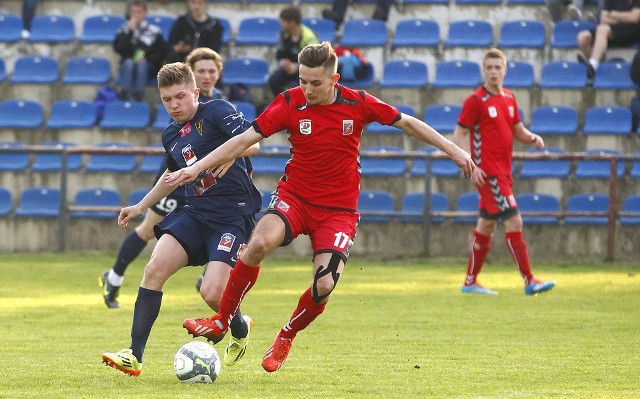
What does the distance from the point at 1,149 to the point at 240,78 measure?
4050 mm

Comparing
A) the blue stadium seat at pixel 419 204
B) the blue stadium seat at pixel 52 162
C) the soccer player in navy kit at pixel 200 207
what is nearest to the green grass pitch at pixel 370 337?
the soccer player in navy kit at pixel 200 207

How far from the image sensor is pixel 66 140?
763 inches

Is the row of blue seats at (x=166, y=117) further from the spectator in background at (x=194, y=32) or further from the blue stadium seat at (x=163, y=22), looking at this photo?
the blue stadium seat at (x=163, y=22)

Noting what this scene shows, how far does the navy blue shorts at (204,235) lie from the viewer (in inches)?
309

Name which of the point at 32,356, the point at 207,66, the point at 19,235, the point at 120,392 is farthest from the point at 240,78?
the point at 120,392

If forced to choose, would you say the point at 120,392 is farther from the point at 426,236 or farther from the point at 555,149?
the point at 555,149

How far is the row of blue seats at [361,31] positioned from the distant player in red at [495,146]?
653 centimetres

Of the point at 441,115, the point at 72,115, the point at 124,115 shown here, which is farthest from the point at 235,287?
the point at 72,115

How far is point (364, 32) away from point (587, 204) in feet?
16.5

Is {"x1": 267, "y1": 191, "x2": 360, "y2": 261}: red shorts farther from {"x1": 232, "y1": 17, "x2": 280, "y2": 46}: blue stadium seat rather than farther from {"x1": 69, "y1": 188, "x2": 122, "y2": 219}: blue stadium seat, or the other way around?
{"x1": 232, "y1": 17, "x2": 280, "y2": 46}: blue stadium seat

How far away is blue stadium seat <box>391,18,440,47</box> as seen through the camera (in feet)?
64.9

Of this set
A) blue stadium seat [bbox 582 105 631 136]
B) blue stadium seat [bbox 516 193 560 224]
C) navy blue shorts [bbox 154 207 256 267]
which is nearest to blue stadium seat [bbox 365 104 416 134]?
blue stadium seat [bbox 516 193 560 224]

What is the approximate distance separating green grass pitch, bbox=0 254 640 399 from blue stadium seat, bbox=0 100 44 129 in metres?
4.17

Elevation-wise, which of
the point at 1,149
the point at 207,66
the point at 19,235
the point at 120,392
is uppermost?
the point at 207,66
